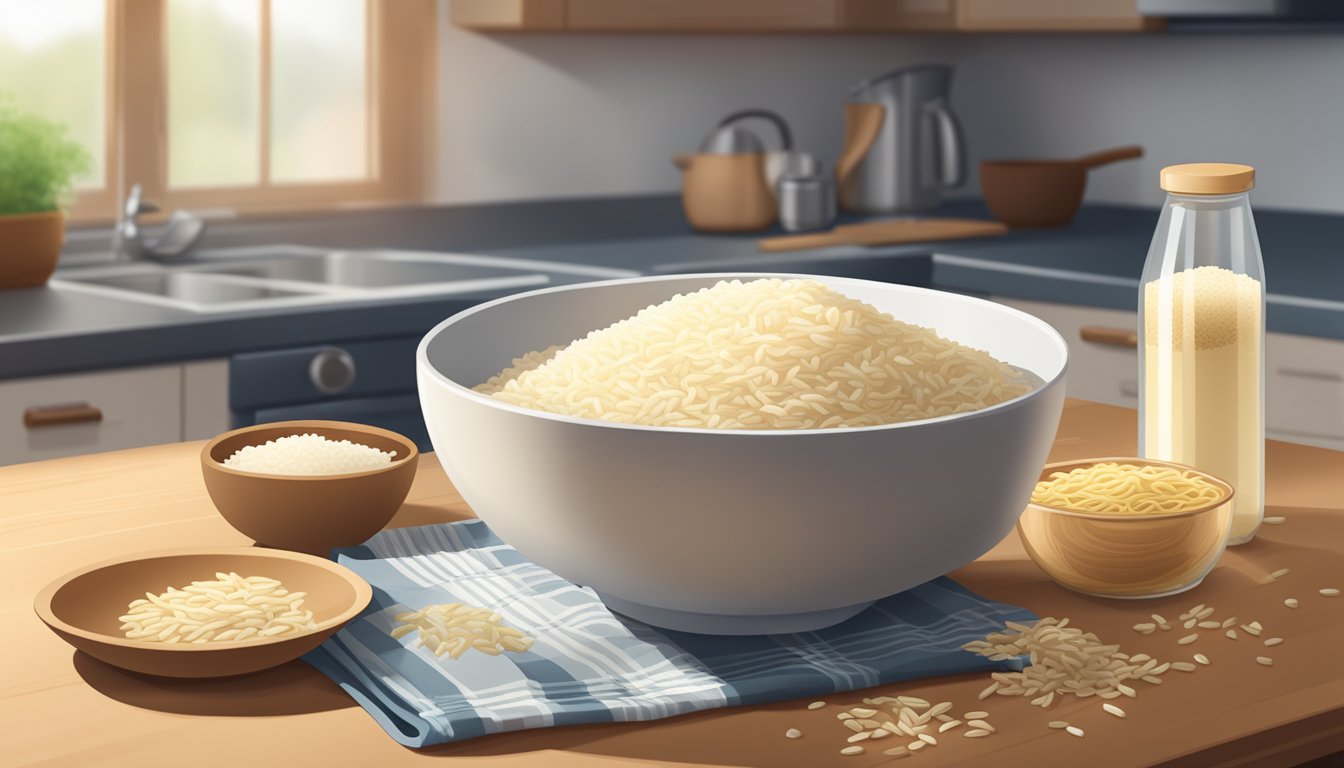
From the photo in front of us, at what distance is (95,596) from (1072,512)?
24.1 inches

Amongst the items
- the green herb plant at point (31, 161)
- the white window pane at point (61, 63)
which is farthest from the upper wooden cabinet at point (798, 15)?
the green herb plant at point (31, 161)

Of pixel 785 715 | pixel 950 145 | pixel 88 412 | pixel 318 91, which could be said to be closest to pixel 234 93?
pixel 318 91

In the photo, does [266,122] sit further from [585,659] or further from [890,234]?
[585,659]

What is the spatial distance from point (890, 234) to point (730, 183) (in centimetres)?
39

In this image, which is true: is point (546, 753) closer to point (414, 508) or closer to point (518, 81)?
point (414, 508)

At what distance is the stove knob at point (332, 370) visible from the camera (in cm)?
219

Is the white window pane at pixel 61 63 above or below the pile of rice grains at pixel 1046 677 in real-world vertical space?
above

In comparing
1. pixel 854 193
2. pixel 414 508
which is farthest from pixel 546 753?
pixel 854 193

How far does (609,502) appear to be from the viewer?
83 cm

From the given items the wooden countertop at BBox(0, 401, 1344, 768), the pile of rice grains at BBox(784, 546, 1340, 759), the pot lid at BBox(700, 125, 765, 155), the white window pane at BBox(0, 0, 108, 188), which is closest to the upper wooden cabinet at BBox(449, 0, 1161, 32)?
the pot lid at BBox(700, 125, 765, 155)

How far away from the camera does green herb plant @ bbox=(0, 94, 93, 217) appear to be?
91.1 inches

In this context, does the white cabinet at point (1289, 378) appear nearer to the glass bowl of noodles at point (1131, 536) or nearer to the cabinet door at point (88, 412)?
the glass bowl of noodles at point (1131, 536)

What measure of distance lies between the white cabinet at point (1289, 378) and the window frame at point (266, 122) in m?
1.54

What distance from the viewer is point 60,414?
6.60ft
